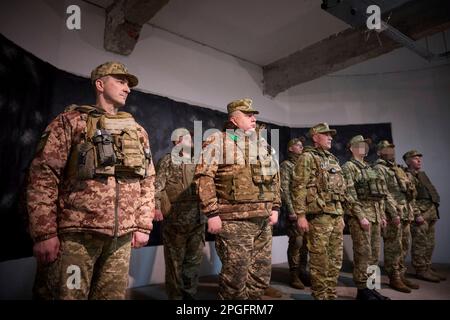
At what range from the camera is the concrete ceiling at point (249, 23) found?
14.1 ft

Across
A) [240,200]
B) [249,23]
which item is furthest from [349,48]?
[240,200]

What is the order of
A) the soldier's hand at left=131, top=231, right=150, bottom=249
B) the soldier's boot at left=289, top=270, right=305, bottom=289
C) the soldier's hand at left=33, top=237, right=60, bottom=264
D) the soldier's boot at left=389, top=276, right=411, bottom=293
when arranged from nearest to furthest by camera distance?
the soldier's hand at left=33, top=237, right=60, bottom=264
the soldier's hand at left=131, top=231, right=150, bottom=249
the soldier's boot at left=389, top=276, right=411, bottom=293
the soldier's boot at left=289, top=270, right=305, bottom=289

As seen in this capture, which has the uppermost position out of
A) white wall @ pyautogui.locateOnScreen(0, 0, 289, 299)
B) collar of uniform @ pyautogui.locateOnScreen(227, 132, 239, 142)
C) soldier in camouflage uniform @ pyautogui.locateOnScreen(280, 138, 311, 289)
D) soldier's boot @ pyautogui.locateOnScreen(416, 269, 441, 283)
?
white wall @ pyautogui.locateOnScreen(0, 0, 289, 299)

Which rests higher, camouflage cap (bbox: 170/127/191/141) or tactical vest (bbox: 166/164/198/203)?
camouflage cap (bbox: 170/127/191/141)

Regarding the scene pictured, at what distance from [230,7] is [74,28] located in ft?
7.24

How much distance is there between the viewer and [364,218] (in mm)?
3586

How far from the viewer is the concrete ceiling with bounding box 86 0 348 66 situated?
4297 mm

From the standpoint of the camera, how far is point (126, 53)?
4137mm

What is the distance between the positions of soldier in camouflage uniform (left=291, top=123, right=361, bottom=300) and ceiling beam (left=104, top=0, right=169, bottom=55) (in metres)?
2.74

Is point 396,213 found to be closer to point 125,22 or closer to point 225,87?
point 225,87

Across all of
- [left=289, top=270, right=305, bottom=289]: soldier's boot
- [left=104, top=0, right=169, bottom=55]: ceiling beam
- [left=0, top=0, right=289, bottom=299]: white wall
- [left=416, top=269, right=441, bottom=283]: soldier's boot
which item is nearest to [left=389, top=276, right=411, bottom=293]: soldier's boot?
[left=416, top=269, right=441, bottom=283]: soldier's boot

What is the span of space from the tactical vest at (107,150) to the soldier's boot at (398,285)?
3.87 m

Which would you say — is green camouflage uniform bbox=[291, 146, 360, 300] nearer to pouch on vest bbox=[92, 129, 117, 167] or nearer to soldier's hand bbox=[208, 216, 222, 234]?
soldier's hand bbox=[208, 216, 222, 234]
